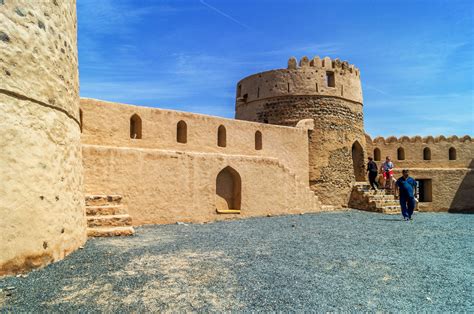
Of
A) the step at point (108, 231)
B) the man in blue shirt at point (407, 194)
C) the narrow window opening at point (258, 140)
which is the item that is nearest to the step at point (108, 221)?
the step at point (108, 231)

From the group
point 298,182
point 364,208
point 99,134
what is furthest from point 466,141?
point 99,134

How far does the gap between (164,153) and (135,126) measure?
1.35 meters

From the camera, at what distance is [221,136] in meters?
13.3

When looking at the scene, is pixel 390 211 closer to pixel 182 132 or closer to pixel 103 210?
pixel 182 132

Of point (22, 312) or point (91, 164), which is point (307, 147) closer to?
point (91, 164)

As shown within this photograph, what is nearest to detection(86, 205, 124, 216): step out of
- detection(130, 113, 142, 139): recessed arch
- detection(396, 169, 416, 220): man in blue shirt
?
detection(130, 113, 142, 139): recessed arch

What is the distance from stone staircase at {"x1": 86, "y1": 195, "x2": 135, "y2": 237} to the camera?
7.60m

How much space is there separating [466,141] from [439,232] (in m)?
15.8

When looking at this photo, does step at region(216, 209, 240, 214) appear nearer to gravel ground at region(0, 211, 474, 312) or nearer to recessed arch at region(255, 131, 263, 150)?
recessed arch at region(255, 131, 263, 150)

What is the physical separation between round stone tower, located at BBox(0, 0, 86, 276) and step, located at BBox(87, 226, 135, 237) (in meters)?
1.02

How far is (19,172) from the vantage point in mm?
4852

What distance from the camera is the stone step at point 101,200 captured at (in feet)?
27.3

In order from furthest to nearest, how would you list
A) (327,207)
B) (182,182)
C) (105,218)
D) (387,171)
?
1. (387,171)
2. (327,207)
3. (182,182)
4. (105,218)

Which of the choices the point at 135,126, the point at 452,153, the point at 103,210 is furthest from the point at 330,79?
the point at 103,210
